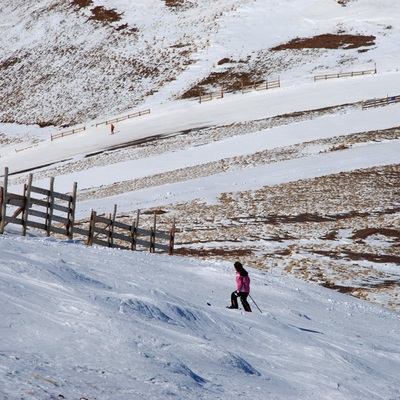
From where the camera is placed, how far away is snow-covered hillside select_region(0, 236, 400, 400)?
9.22m

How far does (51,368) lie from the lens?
29.6 ft

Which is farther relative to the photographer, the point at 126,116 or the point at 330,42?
the point at 330,42

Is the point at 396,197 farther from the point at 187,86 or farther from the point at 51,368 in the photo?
the point at 187,86

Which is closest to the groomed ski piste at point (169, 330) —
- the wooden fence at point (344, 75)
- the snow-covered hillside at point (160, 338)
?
the snow-covered hillside at point (160, 338)

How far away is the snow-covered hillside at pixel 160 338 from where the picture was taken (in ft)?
30.2

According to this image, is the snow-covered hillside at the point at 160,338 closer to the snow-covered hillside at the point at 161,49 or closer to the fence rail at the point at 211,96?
A: the fence rail at the point at 211,96

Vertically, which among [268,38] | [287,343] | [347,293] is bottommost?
[347,293]

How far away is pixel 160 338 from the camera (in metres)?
11.4

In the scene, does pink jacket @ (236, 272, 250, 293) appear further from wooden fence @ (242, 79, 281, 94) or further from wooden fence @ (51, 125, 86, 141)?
wooden fence @ (242, 79, 281, 94)

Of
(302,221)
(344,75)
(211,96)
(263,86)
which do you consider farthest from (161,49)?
(302,221)

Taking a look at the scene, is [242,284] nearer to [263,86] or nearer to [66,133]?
[66,133]

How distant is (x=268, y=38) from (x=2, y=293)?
89.5m

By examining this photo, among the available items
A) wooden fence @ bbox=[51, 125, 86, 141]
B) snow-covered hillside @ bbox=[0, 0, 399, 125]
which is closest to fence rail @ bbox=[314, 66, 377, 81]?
snow-covered hillside @ bbox=[0, 0, 399, 125]

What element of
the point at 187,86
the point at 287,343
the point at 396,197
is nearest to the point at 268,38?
the point at 187,86
